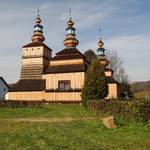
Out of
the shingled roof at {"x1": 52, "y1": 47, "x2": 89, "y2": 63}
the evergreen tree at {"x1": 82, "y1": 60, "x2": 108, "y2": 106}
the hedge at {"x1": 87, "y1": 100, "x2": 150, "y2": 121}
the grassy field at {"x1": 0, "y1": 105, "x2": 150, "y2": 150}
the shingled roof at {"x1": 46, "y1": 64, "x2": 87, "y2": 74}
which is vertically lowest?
the grassy field at {"x1": 0, "y1": 105, "x2": 150, "y2": 150}

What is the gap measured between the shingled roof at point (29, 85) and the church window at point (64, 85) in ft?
10.2

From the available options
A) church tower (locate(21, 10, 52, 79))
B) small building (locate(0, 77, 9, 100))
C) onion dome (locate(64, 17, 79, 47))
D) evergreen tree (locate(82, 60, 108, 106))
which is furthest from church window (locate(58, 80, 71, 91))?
evergreen tree (locate(82, 60, 108, 106))

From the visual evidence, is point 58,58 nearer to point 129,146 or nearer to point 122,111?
point 122,111

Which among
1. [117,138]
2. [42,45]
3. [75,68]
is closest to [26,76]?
[42,45]

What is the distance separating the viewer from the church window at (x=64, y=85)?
47406 mm

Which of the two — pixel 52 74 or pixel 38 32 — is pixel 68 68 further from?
pixel 38 32

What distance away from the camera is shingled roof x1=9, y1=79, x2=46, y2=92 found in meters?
49.5

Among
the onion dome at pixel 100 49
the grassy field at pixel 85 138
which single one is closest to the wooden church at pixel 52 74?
the onion dome at pixel 100 49

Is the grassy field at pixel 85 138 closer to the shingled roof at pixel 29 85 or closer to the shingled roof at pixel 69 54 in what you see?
the shingled roof at pixel 69 54

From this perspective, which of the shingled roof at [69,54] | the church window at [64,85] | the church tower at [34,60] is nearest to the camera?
the church window at [64,85]

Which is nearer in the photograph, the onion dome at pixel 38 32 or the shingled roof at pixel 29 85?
the shingled roof at pixel 29 85

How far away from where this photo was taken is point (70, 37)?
55.5 metres

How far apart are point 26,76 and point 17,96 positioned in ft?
14.9

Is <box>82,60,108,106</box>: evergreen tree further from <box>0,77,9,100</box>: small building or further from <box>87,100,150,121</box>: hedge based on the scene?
<box>0,77,9,100</box>: small building
